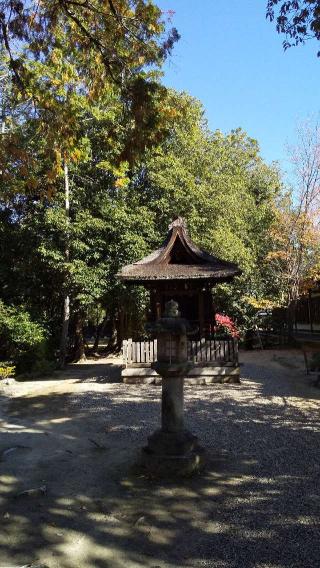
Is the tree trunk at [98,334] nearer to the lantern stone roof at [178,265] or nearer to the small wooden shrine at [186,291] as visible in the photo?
the small wooden shrine at [186,291]

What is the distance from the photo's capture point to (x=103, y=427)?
7.95m

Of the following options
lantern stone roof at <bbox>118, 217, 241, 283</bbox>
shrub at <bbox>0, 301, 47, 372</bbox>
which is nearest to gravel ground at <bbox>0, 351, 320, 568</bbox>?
lantern stone roof at <bbox>118, 217, 241, 283</bbox>

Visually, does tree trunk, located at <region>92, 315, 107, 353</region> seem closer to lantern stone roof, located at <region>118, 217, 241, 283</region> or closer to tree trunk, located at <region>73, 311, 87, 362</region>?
tree trunk, located at <region>73, 311, 87, 362</region>

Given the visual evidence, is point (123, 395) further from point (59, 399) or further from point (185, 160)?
point (185, 160)

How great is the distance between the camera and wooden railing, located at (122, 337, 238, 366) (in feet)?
43.2

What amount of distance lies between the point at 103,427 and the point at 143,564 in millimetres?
4592

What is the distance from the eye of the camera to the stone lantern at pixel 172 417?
541 centimetres

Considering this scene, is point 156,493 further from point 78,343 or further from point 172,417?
point 78,343

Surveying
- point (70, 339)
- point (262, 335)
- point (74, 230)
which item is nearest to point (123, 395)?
point (74, 230)

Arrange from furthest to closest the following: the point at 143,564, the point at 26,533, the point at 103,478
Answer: the point at 103,478 → the point at 26,533 → the point at 143,564

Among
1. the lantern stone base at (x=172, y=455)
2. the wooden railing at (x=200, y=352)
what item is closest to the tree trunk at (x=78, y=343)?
the wooden railing at (x=200, y=352)

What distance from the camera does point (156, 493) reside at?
16.0 feet

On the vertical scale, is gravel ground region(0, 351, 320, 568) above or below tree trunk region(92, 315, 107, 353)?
below

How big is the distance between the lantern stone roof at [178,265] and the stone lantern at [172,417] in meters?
7.02
